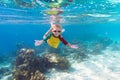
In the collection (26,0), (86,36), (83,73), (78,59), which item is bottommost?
(86,36)

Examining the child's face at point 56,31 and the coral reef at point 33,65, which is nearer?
the child's face at point 56,31

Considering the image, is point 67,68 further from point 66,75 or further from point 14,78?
point 14,78

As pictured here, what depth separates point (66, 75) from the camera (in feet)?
46.5

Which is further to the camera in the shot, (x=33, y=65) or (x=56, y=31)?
(x=33, y=65)

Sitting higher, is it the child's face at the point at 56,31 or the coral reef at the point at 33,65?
the child's face at the point at 56,31

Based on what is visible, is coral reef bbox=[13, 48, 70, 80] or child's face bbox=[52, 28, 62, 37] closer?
child's face bbox=[52, 28, 62, 37]

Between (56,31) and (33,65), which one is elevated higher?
(56,31)

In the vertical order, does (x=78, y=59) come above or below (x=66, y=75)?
below

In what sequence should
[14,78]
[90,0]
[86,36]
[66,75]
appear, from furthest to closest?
1. [86,36]
2. [90,0]
3. [66,75]
4. [14,78]

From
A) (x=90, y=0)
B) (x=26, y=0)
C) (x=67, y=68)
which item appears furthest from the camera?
(x=90, y=0)

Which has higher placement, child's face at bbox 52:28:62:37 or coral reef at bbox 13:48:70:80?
child's face at bbox 52:28:62:37

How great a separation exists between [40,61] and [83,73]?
4015mm

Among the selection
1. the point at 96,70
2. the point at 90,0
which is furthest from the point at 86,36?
the point at 96,70

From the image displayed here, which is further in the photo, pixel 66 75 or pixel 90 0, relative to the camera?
pixel 90 0
